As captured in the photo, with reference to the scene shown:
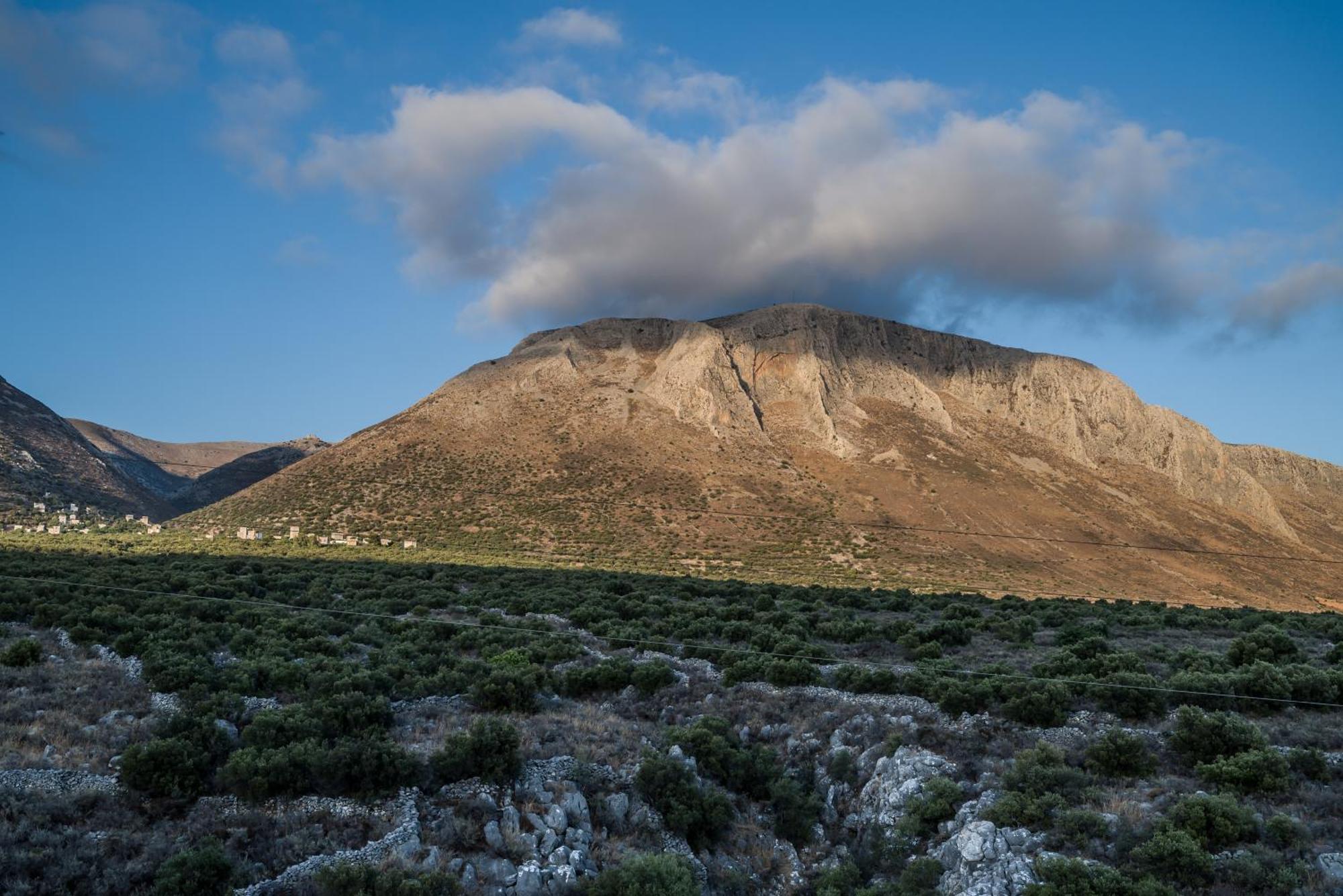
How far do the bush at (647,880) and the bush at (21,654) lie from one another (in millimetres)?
13084

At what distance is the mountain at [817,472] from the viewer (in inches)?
2530

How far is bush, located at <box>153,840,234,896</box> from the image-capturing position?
835 centimetres

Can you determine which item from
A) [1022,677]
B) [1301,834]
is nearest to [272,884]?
[1301,834]

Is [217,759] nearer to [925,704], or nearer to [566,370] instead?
[925,704]

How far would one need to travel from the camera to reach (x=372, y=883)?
895 centimetres

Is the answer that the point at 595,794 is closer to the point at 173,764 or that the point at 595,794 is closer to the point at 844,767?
the point at 844,767

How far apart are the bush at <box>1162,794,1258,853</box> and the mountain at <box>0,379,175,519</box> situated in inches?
3325

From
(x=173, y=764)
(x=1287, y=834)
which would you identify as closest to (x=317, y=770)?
(x=173, y=764)

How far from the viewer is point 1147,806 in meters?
10.5

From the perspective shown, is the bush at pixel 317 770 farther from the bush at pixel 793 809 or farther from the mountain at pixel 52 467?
the mountain at pixel 52 467

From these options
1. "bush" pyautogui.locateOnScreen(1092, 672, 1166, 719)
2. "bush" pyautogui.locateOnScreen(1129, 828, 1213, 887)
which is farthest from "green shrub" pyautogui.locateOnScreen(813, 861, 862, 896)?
"bush" pyautogui.locateOnScreen(1092, 672, 1166, 719)

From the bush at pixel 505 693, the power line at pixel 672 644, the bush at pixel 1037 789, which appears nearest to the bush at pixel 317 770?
the bush at pixel 505 693

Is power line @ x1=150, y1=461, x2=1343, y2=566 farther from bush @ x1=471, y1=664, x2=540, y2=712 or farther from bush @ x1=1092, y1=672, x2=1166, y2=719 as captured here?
bush @ x1=1092, y1=672, x2=1166, y2=719

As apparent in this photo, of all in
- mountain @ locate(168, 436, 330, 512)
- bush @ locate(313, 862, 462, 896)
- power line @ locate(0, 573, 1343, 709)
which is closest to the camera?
bush @ locate(313, 862, 462, 896)
